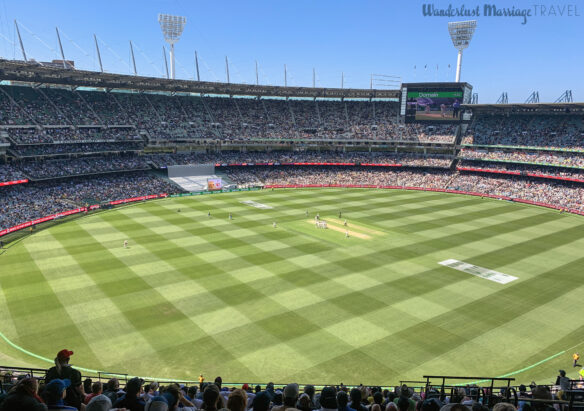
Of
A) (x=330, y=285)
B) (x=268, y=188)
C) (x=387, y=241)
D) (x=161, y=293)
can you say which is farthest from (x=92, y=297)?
(x=268, y=188)

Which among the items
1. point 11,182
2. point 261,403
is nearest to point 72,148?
point 11,182

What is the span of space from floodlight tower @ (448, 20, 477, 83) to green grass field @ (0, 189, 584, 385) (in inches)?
2238

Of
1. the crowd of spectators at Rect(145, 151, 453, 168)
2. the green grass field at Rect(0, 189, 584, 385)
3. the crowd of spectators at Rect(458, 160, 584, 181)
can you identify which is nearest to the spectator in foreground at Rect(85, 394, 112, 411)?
the green grass field at Rect(0, 189, 584, 385)

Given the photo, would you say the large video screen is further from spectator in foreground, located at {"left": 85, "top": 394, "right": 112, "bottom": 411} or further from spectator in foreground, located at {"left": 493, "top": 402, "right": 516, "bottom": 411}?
spectator in foreground, located at {"left": 85, "top": 394, "right": 112, "bottom": 411}

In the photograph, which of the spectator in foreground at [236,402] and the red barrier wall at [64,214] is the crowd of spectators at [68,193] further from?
the spectator in foreground at [236,402]

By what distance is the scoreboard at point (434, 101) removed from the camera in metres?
83.1

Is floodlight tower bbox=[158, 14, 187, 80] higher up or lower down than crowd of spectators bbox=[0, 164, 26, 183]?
higher up

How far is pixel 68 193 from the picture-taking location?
194ft

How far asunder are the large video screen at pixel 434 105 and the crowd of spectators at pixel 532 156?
29.7ft

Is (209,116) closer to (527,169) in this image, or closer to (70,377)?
(527,169)

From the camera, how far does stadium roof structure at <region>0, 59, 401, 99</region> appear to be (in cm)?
5930

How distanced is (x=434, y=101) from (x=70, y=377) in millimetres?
89428

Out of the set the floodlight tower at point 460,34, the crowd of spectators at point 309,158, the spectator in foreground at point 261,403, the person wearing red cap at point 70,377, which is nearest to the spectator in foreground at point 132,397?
the person wearing red cap at point 70,377

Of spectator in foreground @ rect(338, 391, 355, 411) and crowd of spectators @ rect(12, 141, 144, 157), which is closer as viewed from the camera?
spectator in foreground @ rect(338, 391, 355, 411)
